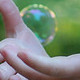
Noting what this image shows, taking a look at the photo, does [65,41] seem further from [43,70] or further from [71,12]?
[43,70]

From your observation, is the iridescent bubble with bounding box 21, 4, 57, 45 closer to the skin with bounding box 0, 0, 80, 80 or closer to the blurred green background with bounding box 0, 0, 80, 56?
the blurred green background with bounding box 0, 0, 80, 56

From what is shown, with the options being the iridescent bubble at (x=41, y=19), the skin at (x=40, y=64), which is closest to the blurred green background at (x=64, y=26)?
the iridescent bubble at (x=41, y=19)

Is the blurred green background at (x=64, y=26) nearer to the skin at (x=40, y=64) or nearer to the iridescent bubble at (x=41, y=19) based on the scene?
the iridescent bubble at (x=41, y=19)

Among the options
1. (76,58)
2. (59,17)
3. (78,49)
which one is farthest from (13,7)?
(59,17)

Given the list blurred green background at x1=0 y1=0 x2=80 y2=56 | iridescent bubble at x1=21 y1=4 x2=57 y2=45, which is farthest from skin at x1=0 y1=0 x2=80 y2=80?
blurred green background at x1=0 y1=0 x2=80 y2=56

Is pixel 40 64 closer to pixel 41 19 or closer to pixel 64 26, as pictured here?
pixel 41 19

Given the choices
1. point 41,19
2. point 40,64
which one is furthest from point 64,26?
point 40,64
